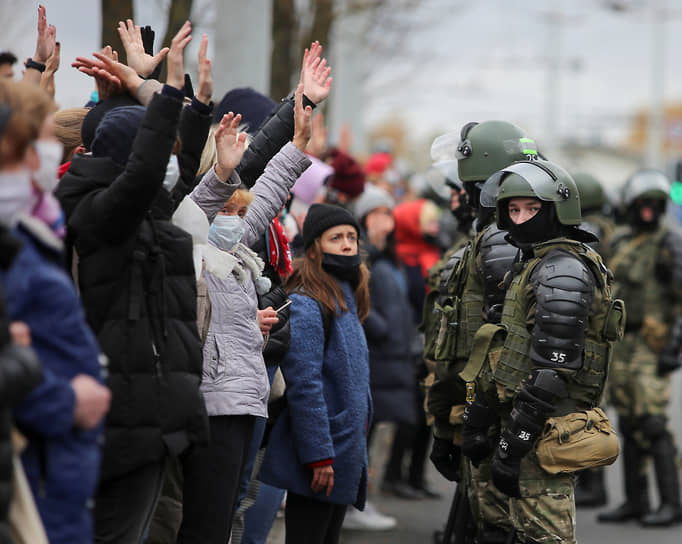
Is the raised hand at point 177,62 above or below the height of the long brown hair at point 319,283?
above

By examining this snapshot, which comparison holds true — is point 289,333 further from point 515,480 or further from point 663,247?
point 663,247

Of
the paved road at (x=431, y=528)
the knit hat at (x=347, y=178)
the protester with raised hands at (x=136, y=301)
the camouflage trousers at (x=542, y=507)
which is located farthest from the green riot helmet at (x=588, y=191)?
the protester with raised hands at (x=136, y=301)

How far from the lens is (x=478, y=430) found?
5.04 meters

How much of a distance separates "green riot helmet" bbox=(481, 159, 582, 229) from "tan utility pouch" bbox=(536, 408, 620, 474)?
0.85 metres

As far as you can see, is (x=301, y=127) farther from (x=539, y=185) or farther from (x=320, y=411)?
(x=320, y=411)

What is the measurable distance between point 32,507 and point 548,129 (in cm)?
4235

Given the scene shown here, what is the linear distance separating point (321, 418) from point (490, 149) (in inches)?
67.3

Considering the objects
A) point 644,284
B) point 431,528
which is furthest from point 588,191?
point 431,528

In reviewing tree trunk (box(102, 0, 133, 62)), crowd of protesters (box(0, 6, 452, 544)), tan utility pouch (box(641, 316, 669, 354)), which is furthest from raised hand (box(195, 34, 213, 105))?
tan utility pouch (box(641, 316, 669, 354))

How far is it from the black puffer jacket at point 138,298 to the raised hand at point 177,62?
0.15 metres

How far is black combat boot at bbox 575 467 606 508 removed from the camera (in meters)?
8.55

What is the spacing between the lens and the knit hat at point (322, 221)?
219 inches

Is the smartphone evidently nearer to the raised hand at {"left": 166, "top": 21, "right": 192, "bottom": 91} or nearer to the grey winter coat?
the grey winter coat

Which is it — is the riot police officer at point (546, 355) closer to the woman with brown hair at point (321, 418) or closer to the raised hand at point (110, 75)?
the woman with brown hair at point (321, 418)
